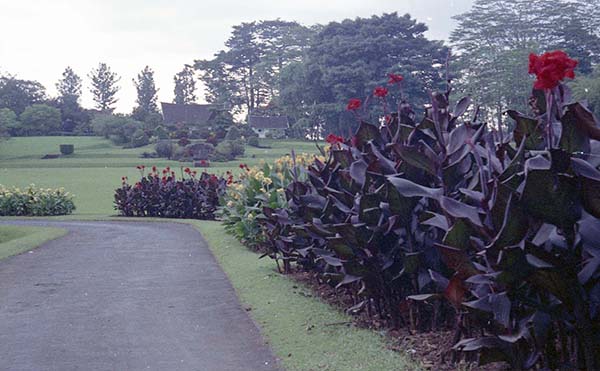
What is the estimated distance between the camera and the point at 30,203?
1196 inches

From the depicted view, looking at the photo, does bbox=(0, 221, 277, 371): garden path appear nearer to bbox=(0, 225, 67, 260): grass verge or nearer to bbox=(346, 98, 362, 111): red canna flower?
bbox=(0, 225, 67, 260): grass verge

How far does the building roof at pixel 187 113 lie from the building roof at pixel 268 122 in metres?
8.04

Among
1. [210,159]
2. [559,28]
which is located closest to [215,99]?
[210,159]

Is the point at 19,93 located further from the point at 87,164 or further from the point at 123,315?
the point at 123,315

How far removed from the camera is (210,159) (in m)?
50.8

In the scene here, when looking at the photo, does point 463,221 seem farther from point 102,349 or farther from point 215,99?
point 215,99

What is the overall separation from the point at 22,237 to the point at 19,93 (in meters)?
70.6

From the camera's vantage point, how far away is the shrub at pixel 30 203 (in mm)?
30250

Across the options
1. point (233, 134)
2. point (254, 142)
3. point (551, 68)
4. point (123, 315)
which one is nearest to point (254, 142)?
point (254, 142)

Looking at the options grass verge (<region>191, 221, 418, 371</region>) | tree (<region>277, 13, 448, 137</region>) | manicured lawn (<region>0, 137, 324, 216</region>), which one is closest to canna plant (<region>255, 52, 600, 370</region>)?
grass verge (<region>191, 221, 418, 371</region>)

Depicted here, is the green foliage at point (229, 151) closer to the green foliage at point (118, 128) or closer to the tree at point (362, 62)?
the green foliage at point (118, 128)

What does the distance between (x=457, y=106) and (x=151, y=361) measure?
3.50m

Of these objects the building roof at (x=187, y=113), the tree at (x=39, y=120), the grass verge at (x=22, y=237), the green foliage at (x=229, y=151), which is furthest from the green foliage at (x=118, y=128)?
the grass verge at (x=22, y=237)

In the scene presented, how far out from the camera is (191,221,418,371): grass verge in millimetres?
5680
